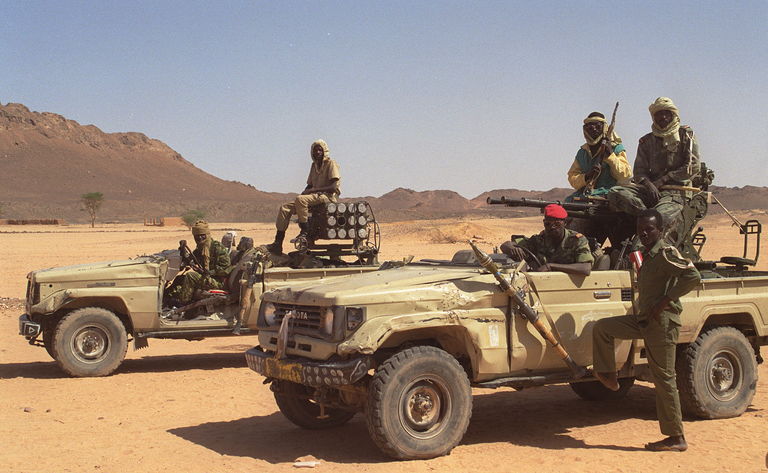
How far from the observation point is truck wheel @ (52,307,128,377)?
10.7 m

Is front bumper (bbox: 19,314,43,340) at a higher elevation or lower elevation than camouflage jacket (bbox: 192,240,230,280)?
lower

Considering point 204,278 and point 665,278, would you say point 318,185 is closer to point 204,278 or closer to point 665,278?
point 204,278

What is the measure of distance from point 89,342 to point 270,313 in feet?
14.9

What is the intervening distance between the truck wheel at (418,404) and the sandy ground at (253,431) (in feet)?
0.50

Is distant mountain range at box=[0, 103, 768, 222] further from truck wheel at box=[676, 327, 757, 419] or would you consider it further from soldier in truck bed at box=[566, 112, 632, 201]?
truck wheel at box=[676, 327, 757, 419]

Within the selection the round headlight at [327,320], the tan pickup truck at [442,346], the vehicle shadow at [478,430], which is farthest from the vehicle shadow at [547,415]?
the round headlight at [327,320]

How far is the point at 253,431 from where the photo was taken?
7848mm

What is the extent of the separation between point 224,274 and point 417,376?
5.74 metres

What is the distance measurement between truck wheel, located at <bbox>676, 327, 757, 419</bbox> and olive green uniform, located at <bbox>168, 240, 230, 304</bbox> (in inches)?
242

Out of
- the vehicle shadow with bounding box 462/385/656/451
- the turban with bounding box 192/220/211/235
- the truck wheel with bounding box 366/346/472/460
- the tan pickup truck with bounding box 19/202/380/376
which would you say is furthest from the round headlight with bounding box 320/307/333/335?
the turban with bounding box 192/220/211/235

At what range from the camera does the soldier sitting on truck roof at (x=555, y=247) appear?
7773 mm

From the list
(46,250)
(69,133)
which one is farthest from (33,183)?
(46,250)

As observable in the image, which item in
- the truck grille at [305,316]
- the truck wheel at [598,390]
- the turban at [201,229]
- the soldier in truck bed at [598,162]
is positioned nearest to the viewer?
the truck grille at [305,316]

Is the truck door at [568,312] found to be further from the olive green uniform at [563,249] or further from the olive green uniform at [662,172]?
the olive green uniform at [662,172]
